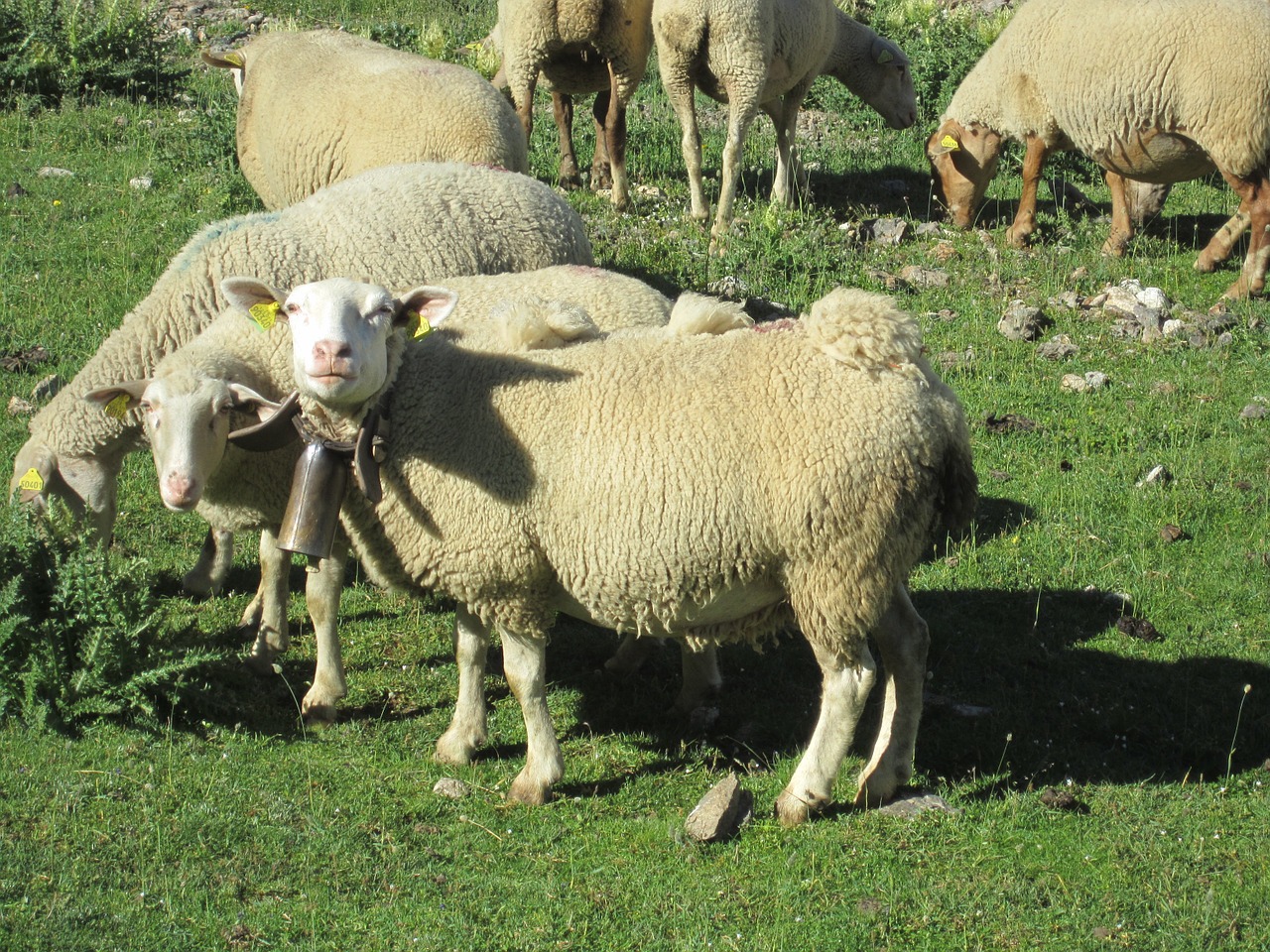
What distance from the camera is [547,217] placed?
7250 millimetres

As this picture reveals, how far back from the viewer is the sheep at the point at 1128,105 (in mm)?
9609

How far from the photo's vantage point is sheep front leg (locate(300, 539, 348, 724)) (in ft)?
18.5

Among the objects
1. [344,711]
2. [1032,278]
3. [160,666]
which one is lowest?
[344,711]

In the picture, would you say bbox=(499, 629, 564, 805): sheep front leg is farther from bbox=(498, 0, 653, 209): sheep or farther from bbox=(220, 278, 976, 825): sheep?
bbox=(498, 0, 653, 209): sheep

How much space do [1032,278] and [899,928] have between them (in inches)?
274

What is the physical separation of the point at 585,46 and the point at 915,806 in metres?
7.96

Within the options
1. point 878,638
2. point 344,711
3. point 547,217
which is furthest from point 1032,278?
point 344,711

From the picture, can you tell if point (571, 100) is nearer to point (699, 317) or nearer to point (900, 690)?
point (699, 317)

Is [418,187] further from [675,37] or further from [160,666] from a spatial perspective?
[675,37]

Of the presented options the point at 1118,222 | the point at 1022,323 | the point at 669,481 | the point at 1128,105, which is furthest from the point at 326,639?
the point at 1118,222

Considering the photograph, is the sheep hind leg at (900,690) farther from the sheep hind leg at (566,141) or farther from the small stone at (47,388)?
the sheep hind leg at (566,141)

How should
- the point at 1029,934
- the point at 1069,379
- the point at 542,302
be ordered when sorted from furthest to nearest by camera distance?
the point at 1069,379
the point at 542,302
the point at 1029,934

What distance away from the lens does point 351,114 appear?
8.61 metres

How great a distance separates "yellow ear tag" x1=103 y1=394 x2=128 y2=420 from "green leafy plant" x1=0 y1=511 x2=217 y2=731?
1.81 feet
